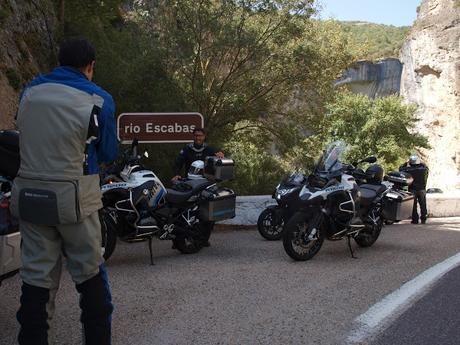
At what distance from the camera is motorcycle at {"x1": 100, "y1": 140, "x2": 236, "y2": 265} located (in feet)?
21.7

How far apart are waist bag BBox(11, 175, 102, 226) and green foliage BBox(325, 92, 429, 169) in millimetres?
30419

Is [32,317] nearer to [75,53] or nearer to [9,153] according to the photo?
[9,153]

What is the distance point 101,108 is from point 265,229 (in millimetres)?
6835

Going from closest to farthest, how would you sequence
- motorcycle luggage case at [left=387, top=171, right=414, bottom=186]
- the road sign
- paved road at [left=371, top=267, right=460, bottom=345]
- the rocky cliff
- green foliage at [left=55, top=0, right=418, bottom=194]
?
paved road at [left=371, top=267, right=460, bottom=345] < the road sign < motorcycle luggage case at [left=387, top=171, right=414, bottom=186] < the rocky cliff < green foliage at [left=55, top=0, right=418, bottom=194]

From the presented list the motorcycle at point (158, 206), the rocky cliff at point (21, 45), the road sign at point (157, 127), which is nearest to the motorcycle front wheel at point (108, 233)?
the motorcycle at point (158, 206)

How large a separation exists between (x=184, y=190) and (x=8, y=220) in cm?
382

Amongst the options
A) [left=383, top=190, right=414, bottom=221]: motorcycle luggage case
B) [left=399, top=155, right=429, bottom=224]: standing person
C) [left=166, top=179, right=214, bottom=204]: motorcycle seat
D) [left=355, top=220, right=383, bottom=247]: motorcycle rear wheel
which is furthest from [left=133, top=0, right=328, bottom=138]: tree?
[left=355, top=220, right=383, bottom=247]: motorcycle rear wheel

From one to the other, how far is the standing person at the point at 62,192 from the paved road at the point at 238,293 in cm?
92

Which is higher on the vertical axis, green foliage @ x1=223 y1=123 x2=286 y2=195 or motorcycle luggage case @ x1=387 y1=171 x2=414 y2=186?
motorcycle luggage case @ x1=387 y1=171 x2=414 y2=186

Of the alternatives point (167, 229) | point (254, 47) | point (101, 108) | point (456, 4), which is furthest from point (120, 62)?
point (456, 4)

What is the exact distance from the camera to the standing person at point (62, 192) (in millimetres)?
3070

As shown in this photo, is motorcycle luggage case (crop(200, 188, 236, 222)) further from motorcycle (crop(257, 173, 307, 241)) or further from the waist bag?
the waist bag

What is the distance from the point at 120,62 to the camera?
11516mm

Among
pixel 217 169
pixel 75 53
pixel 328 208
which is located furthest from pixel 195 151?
pixel 75 53
